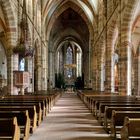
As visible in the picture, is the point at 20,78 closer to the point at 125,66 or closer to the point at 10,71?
the point at 10,71

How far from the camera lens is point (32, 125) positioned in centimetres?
852

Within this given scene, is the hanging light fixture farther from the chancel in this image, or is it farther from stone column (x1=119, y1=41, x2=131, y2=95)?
stone column (x1=119, y1=41, x2=131, y2=95)

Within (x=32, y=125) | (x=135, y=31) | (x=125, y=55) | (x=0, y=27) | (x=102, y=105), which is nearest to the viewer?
(x=32, y=125)

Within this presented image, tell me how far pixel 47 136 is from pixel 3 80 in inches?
983

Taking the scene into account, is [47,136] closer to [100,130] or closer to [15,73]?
[100,130]

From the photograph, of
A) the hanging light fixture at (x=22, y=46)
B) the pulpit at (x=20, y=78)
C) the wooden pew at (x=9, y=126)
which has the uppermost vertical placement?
the hanging light fixture at (x=22, y=46)

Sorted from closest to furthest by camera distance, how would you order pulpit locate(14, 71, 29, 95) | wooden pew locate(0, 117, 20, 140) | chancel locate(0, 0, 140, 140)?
wooden pew locate(0, 117, 20, 140) < chancel locate(0, 0, 140, 140) < pulpit locate(14, 71, 29, 95)

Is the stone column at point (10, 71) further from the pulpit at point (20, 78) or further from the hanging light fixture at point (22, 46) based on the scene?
the pulpit at point (20, 78)

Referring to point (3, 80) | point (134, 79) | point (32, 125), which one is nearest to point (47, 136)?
point (32, 125)

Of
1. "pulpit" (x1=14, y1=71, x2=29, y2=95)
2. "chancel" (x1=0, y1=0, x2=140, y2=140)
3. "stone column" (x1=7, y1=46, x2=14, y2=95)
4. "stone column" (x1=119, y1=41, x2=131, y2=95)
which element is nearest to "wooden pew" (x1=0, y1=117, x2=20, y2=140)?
"chancel" (x1=0, y1=0, x2=140, y2=140)

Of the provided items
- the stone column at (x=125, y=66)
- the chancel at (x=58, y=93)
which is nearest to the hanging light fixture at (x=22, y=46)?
the chancel at (x=58, y=93)

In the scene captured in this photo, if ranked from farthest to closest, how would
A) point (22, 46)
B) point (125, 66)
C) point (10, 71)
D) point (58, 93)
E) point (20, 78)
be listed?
point (58, 93) < point (10, 71) < point (125, 66) < point (22, 46) < point (20, 78)

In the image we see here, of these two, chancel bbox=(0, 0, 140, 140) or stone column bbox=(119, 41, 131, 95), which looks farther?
stone column bbox=(119, 41, 131, 95)

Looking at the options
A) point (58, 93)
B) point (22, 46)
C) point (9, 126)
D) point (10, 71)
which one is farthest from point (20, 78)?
point (9, 126)
